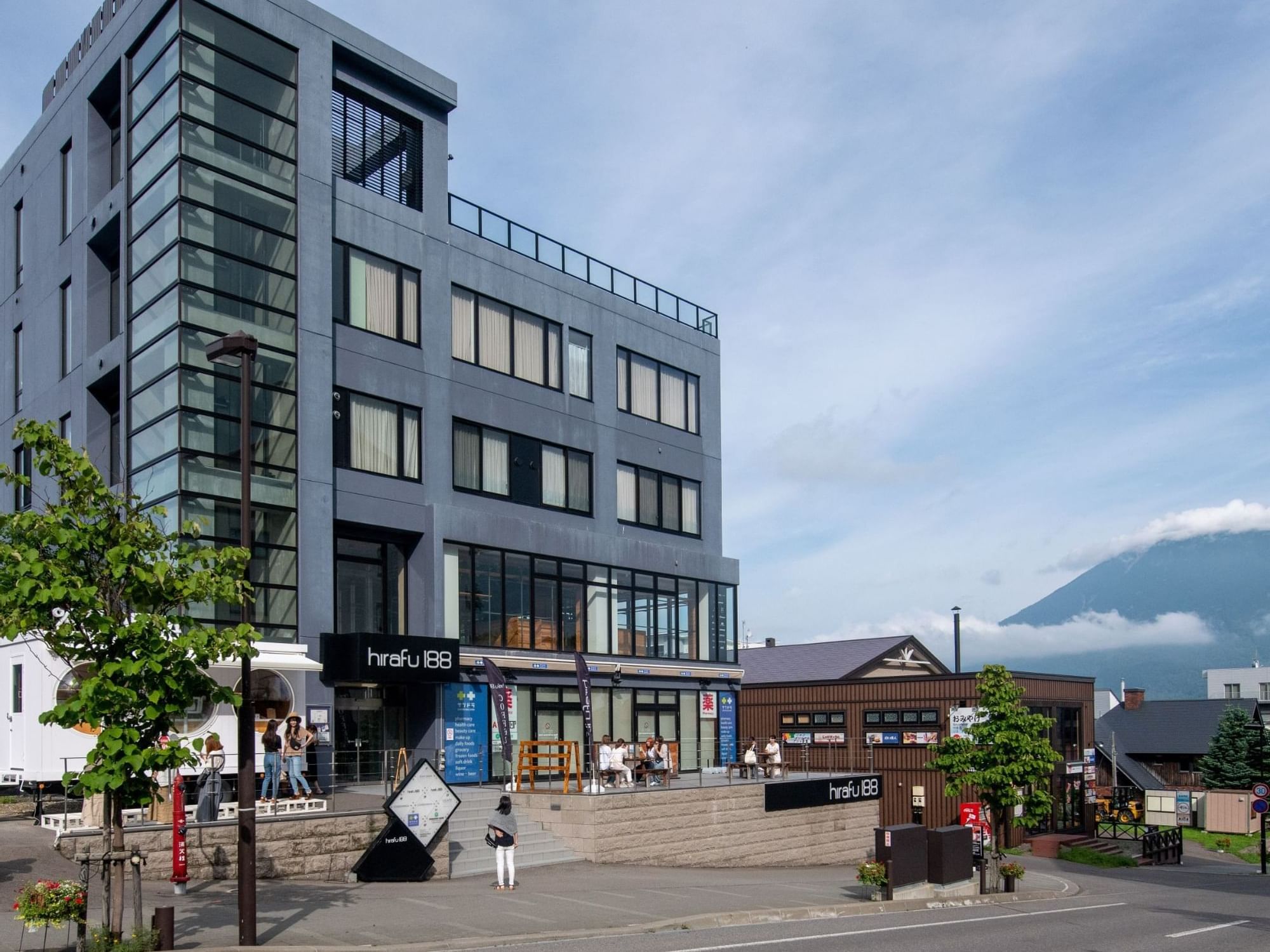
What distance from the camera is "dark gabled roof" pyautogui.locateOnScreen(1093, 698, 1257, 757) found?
2896 inches

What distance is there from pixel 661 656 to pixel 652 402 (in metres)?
8.16

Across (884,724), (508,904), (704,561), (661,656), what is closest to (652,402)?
(704,561)

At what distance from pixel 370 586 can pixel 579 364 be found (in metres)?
10.5

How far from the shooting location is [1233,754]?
65562mm

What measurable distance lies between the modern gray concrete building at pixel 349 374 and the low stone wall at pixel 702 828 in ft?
15.7

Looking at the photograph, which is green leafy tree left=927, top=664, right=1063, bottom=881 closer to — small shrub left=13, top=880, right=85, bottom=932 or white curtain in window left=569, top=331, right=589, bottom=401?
white curtain in window left=569, top=331, right=589, bottom=401

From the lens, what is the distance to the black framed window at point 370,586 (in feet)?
102

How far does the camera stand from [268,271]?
97.8 feet

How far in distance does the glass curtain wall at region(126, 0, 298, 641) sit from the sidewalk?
8.08 metres

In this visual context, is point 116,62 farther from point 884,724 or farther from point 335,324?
point 884,724

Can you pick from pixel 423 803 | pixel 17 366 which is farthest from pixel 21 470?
pixel 423 803

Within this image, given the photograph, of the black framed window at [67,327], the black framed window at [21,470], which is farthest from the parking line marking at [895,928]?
the black framed window at [21,470]

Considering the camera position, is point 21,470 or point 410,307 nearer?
point 410,307

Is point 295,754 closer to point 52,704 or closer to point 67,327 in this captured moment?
point 52,704
